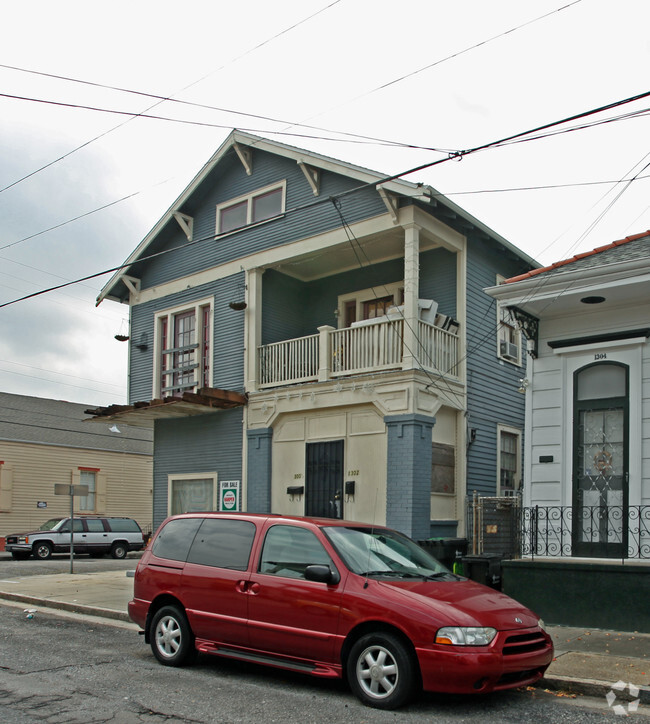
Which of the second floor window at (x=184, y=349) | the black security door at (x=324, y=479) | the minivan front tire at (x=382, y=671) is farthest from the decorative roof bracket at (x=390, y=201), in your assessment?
the minivan front tire at (x=382, y=671)

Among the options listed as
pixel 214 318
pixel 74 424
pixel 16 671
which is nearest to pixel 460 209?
pixel 214 318

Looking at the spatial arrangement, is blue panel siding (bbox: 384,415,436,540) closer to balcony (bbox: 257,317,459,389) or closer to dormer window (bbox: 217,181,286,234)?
balcony (bbox: 257,317,459,389)

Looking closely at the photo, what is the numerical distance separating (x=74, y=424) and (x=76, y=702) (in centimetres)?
3050

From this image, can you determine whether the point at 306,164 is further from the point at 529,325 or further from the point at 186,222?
the point at 529,325

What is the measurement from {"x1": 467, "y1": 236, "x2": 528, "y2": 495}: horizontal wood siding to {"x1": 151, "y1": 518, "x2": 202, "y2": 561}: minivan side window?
8.40 m

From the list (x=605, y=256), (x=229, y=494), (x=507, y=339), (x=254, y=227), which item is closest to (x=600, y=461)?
(x=605, y=256)

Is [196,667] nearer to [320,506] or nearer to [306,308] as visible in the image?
[320,506]

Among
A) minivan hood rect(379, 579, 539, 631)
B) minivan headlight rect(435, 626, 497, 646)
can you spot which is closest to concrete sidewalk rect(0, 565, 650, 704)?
minivan hood rect(379, 579, 539, 631)

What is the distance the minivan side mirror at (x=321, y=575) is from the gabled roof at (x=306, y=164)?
728 cm

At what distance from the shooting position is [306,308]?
1917 cm

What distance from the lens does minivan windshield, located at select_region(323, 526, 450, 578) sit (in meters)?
7.48

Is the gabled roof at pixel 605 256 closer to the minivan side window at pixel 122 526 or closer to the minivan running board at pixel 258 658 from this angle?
the minivan running board at pixel 258 658

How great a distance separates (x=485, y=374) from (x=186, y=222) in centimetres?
820

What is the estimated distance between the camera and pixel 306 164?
1684cm
